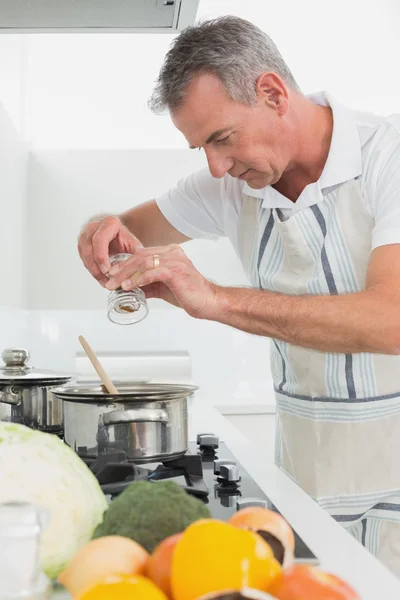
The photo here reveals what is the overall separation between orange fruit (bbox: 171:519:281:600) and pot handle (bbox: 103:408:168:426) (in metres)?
0.57

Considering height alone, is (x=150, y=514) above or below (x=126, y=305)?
below

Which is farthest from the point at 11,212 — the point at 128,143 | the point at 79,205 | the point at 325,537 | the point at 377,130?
the point at 325,537

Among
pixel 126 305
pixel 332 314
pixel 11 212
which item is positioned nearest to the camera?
pixel 332 314

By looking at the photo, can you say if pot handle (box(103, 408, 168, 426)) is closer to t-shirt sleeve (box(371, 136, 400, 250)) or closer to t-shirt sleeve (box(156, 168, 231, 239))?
t-shirt sleeve (box(371, 136, 400, 250))

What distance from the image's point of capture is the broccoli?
0.62 meters

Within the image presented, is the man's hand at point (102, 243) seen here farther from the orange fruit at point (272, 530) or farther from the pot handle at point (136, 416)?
the orange fruit at point (272, 530)

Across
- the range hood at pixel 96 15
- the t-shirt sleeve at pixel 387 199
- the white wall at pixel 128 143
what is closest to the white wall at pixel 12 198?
the white wall at pixel 128 143

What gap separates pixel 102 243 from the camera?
1.43 meters

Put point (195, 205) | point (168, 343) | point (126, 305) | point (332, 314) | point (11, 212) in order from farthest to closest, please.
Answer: point (168, 343) → point (11, 212) → point (195, 205) → point (126, 305) → point (332, 314)

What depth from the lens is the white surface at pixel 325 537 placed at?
0.64m

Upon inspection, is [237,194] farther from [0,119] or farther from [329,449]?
[0,119]

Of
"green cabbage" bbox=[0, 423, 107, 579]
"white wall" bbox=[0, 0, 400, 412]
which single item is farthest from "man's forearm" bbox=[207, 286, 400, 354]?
"white wall" bbox=[0, 0, 400, 412]

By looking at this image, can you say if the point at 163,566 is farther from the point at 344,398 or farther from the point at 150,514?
the point at 344,398

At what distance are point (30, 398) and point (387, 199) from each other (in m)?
0.72
